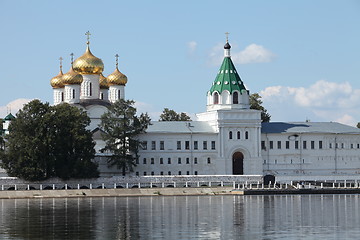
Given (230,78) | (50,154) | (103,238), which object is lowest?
(103,238)

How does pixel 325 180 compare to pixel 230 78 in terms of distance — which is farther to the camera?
pixel 230 78

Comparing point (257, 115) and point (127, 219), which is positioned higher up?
point (257, 115)

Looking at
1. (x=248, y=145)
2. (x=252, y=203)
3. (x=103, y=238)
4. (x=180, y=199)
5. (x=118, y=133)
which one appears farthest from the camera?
(x=248, y=145)

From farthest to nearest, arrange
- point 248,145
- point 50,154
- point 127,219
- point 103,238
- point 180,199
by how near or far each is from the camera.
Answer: point 248,145 → point 50,154 → point 180,199 → point 127,219 → point 103,238

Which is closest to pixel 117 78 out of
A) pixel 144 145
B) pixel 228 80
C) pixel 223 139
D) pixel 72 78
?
pixel 72 78

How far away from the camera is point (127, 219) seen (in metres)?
45.8

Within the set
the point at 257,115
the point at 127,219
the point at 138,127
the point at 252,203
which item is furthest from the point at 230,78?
the point at 127,219

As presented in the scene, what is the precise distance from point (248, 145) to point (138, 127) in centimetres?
1017

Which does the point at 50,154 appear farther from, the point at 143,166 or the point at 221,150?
the point at 221,150

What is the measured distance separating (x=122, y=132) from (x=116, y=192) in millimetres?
9013

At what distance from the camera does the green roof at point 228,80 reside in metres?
80.5

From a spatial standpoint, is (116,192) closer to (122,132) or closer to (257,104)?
(122,132)

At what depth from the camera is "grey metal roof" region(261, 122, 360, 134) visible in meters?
82.3

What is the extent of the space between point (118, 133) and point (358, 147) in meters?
23.0
